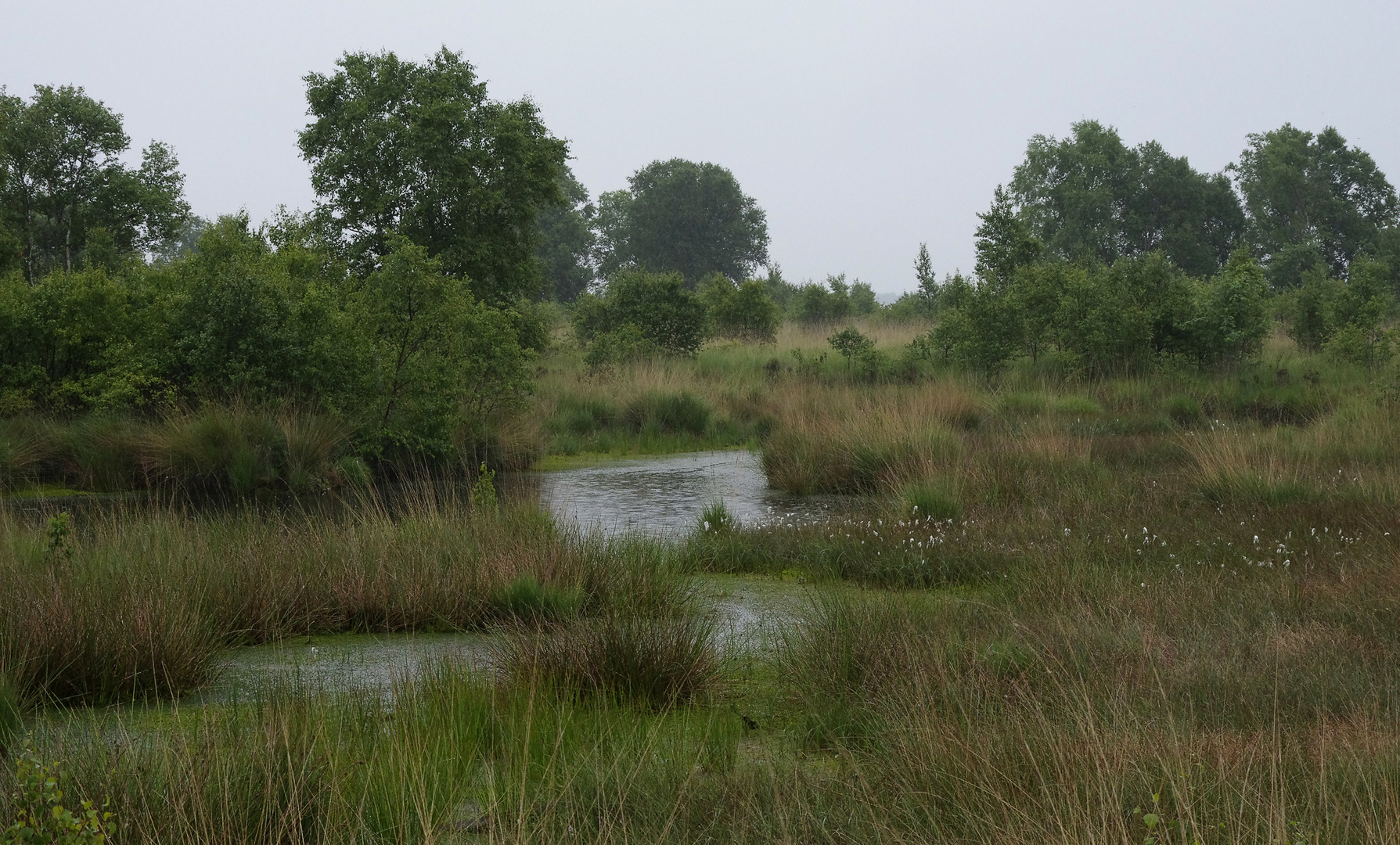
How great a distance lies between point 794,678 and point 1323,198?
176ft

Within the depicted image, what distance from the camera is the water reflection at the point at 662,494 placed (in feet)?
29.3

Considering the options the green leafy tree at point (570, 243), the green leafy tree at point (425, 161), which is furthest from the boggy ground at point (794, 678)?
the green leafy tree at point (570, 243)

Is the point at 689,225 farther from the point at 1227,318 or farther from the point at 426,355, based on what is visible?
the point at 426,355

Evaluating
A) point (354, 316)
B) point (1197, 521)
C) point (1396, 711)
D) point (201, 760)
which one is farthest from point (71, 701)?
point (354, 316)

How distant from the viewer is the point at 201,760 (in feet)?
9.04

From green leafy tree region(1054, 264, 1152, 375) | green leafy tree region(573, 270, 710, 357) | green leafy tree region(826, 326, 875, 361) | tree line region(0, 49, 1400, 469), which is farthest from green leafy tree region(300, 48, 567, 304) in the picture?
green leafy tree region(1054, 264, 1152, 375)

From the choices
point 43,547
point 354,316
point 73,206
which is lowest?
point 43,547

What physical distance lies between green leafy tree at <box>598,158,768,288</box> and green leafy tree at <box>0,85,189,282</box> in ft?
112

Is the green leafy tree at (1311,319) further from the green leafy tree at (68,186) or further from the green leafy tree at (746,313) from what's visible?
the green leafy tree at (68,186)

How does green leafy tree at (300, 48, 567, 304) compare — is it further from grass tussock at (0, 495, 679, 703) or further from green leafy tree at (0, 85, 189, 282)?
grass tussock at (0, 495, 679, 703)

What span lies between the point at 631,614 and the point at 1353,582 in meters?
3.43

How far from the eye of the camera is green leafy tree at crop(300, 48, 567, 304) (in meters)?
21.8

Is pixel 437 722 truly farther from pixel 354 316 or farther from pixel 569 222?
pixel 569 222

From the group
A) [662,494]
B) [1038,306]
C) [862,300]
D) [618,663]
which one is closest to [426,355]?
[662,494]
